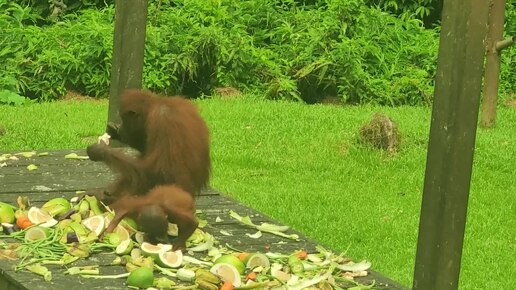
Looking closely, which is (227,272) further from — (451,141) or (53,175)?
(53,175)

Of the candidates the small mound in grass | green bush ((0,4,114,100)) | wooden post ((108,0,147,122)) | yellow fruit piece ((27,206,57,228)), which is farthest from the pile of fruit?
green bush ((0,4,114,100))

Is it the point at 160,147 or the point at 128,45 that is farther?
the point at 128,45

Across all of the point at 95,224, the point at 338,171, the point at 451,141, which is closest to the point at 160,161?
the point at 95,224

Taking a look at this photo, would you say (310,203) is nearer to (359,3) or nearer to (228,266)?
(228,266)

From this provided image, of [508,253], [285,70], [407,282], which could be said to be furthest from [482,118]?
[407,282]

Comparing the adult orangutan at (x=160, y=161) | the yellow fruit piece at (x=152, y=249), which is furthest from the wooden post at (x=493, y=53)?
the yellow fruit piece at (x=152, y=249)

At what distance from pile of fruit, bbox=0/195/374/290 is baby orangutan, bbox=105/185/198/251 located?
2.1 inches

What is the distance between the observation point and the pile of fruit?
335cm

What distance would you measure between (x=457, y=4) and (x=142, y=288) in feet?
4.48

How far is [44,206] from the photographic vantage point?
410 cm

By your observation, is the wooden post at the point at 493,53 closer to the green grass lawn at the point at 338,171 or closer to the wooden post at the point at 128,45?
the green grass lawn at the point at 338,171

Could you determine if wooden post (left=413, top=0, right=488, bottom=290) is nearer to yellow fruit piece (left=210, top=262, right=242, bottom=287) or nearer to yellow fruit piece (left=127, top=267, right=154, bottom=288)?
yellow fruit piece (left=210, top=262, right=242, bottom=287)

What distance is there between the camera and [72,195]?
14.6 feet

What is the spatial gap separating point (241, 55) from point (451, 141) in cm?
609
